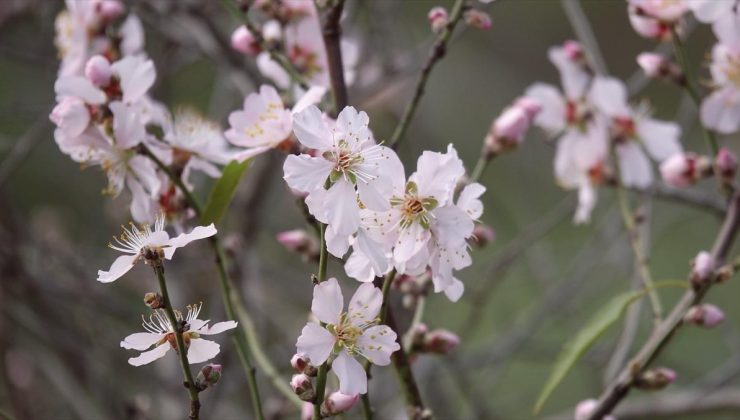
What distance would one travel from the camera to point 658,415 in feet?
6.37

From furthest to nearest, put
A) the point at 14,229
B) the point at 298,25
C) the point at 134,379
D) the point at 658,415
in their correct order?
the point at 134,379 < the point at 14,229 < the point at 658,415 < the point at 298,25

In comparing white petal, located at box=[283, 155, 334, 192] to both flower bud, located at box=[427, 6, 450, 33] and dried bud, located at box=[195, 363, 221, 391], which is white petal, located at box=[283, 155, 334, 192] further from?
flower bud, located at box=[427, 6, 450, 33]

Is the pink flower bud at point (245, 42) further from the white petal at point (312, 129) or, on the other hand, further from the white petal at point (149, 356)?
the white petal at point (149, 356)

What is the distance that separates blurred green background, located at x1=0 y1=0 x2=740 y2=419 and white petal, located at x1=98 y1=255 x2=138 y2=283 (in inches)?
16.1

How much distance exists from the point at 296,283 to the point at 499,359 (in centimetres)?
70

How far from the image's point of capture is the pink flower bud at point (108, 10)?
4.38 ft

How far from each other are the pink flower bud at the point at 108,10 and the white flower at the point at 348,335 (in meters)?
0.68

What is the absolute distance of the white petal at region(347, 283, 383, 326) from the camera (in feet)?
2.82

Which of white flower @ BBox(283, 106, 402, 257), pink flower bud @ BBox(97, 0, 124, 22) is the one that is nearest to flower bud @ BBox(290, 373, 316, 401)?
white flower @ BBox(283, 106, 402, 257)

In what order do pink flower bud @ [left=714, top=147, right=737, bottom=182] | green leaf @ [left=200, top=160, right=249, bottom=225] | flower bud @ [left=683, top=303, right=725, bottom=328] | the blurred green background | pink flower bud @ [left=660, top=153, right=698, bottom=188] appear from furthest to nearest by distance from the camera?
the blurred green background, pink flower bud @ [left=660, top=153, right=698, bottom=188], pink flower bud @ [left=714, top=147, right=737, bottom=182], flower bud @ [left=683, top=303, right=725, bottom=328], green leaf @ [left=200, top=160, right=249, bottom=225]

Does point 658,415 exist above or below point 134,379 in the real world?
below

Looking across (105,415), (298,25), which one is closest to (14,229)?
(105,415)

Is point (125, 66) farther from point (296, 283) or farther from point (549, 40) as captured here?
point (549, 40)

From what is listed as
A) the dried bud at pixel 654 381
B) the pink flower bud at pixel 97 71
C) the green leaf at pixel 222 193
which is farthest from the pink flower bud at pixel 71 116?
the dried bud at pixel 654 381
